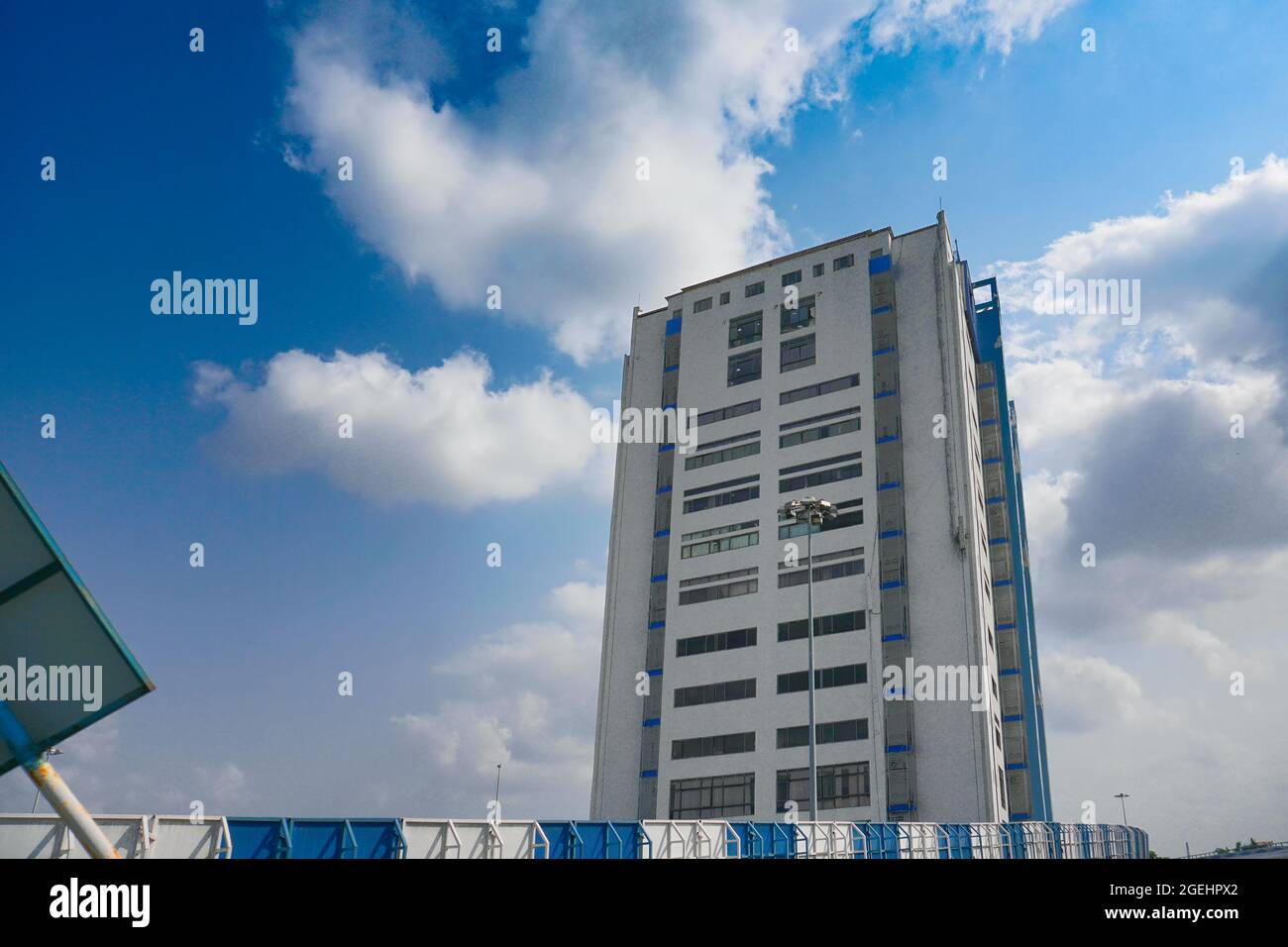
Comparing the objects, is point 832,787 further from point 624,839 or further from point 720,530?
point 624,839

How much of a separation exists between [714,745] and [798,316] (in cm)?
3396

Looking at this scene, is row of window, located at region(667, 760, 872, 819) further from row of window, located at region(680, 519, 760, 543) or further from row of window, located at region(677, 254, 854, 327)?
row of window, located at region(677, 254, 854, 327)

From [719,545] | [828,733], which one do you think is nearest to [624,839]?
[828,733]

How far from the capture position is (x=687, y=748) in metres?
65.6

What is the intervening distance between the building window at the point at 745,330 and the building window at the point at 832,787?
3392cm

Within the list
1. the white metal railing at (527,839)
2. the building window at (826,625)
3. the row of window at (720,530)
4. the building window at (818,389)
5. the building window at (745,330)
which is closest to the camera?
the white metal railing at (527,839)

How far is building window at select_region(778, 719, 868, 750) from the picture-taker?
6053 cm

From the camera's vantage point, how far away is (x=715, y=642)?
6762 cm

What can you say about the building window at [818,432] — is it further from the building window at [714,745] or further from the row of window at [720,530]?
the building window at [714,745]

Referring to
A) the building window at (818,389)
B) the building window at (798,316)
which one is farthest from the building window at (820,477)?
the building window at (798,316)

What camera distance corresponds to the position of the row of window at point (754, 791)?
196ft
